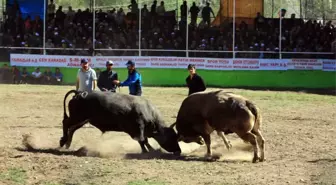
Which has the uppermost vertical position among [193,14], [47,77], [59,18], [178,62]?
[193,14]

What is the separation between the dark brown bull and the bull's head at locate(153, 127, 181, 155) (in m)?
0.16

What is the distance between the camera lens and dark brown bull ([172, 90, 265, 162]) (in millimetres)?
11102

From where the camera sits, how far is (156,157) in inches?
453

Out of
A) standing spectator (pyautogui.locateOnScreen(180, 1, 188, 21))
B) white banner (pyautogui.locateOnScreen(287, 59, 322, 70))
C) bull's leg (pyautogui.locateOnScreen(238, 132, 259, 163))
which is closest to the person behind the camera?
bull's leg (pyautogui.locateOnScreen(238, 132, 259, 163))

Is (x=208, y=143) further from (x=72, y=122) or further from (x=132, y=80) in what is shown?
(x=132, y=80)

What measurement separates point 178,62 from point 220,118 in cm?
1833

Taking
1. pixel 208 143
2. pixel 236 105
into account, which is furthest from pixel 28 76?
pixel 236 105

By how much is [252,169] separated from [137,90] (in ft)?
13.8

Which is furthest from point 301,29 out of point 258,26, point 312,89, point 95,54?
point 95,54

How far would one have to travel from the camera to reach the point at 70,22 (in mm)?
31969

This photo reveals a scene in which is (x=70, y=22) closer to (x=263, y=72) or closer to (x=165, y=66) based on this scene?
(x=165, y=66)

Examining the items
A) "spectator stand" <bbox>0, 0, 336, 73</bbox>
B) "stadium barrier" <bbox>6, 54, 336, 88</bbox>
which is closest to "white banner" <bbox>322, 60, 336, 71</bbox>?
"stadium barrier" <bbox>6, 54, 336, 88</bbox>

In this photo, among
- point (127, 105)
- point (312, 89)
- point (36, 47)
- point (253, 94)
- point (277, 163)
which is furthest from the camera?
point (36, 47)

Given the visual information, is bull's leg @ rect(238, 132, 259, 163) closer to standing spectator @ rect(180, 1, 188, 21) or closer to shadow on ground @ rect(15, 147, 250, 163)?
shadow on ground @ rect(15, 147, 250, 163)
